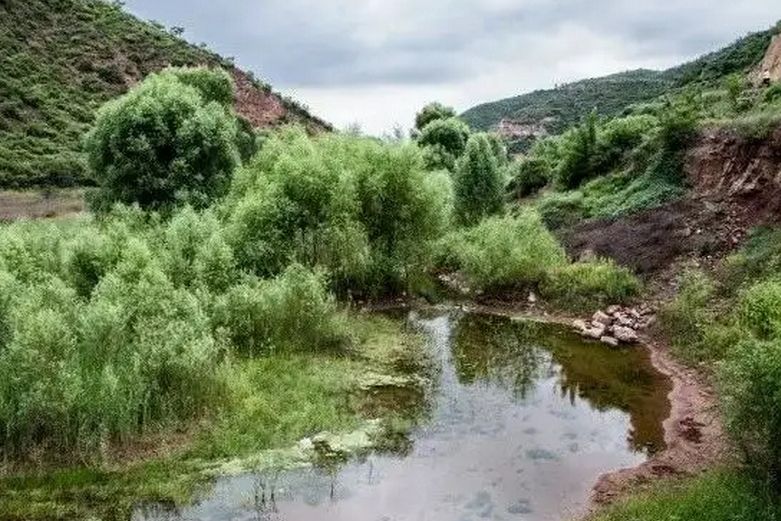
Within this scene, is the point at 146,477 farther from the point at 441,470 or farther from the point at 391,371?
the point at 391,371

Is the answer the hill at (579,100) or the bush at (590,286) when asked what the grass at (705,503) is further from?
the hill at (579,100)

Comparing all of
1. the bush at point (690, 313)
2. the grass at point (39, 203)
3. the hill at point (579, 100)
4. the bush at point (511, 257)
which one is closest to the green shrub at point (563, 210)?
the bush at point (511, 257)

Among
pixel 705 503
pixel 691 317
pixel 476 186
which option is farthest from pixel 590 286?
pixel 705 503

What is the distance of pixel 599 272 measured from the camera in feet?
112

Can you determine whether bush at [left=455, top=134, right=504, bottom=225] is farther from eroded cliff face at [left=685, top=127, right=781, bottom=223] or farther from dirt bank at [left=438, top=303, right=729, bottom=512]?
dirt bank at [left=438, top=303, right=729, bottom=512]

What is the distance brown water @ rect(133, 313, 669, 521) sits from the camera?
1730cm

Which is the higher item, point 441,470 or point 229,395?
point 229,395

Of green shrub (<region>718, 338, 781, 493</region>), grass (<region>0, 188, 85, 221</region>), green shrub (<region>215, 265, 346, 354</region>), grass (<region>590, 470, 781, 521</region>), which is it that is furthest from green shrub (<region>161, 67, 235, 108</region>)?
green shrub (<region>718, 338, 781, 493</region>)

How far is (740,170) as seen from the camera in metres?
37.2

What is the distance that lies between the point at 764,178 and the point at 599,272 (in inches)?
327

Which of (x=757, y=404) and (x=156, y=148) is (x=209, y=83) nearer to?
(x=156, y=148)

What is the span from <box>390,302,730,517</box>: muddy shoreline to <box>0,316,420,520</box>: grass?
19.9ft

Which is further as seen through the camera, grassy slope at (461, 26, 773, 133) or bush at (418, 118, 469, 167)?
grassy slope at (461, 26, 773, 133)

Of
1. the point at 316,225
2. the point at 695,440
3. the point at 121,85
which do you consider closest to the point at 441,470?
the point at 695,440
